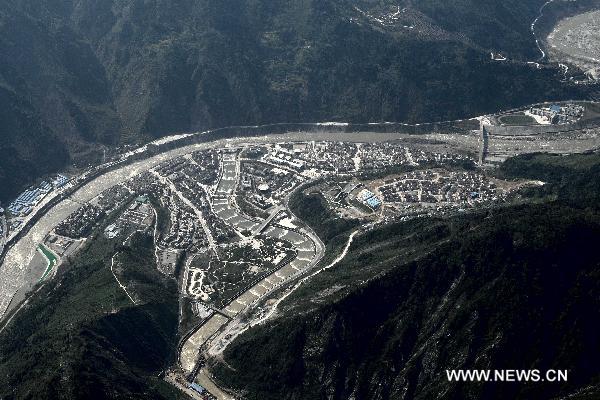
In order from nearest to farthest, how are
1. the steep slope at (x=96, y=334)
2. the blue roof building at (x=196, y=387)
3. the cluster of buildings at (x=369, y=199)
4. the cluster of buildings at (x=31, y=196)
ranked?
the steep slope at (x=96, y=334) < the blue roof building at (x=196, y=387) < the cluster of buildings at (x=369, y=199) < the cluster of buildings at (x=31, y=196)

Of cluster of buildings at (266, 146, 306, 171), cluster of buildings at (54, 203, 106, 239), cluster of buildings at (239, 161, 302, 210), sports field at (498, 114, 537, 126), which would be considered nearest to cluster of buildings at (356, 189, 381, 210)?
cluster of buildings at (239, 161, 302, 210)

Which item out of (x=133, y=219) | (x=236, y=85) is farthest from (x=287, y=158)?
(x=133, y=219)

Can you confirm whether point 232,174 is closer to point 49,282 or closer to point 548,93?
point 49,282

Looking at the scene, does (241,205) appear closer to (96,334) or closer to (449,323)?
(96,334)

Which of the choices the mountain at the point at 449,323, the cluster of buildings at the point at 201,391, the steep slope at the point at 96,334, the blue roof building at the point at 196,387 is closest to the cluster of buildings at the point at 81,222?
the steep slope at the point at 96,334

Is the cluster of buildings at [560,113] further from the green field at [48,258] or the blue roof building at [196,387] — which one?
the green field at [48,258]

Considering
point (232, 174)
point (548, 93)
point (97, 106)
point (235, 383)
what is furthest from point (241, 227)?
point (548, 93)

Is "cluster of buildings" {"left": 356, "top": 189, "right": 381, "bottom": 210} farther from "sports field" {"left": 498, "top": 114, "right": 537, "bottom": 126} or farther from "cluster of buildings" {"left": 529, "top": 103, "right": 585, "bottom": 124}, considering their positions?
"cluster of buildings" {"left": 529, "top": 103, "right": 585, "bottom": 124}

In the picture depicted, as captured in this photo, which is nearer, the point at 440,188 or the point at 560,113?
the point at 440,188
